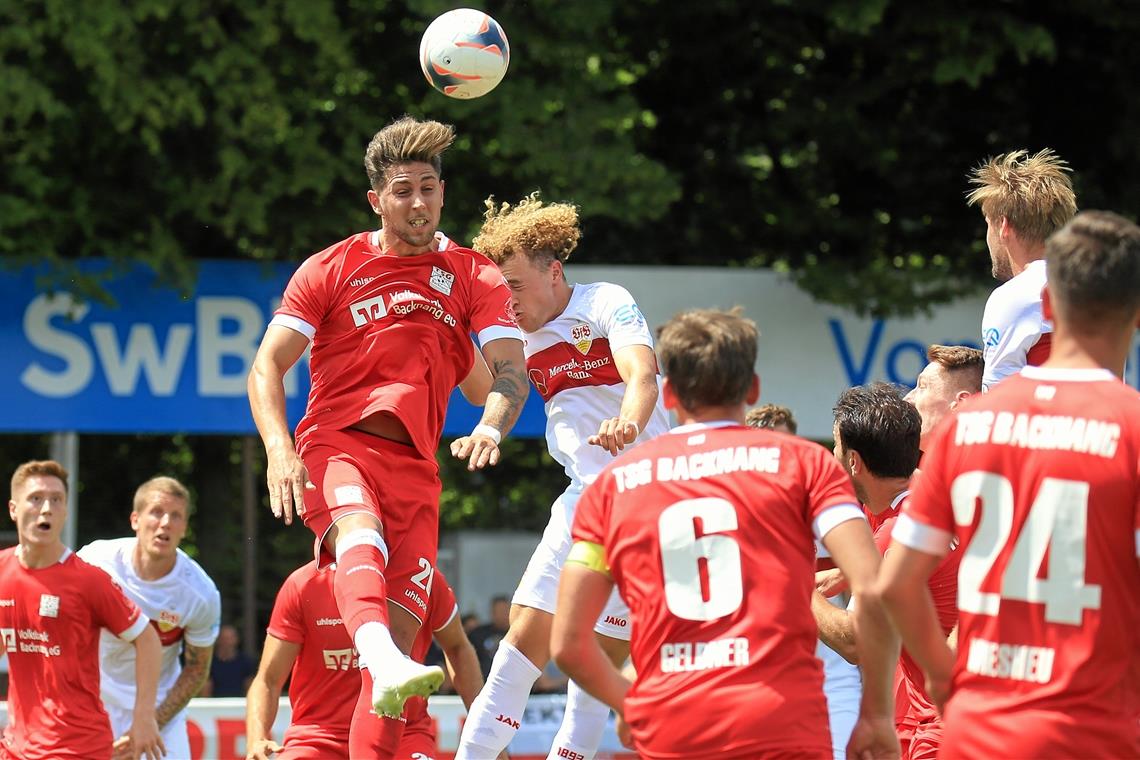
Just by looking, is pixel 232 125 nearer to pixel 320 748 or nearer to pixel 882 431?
pixel 320 748

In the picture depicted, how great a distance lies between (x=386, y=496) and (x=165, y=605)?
4465 millimetres

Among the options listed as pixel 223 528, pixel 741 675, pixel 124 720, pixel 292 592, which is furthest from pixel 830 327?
pixel 741 675

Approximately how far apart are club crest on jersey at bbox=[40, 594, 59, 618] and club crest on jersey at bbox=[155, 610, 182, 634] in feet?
4.72

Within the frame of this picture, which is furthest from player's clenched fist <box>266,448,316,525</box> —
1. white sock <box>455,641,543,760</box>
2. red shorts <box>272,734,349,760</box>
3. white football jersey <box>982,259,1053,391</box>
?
white football jersey <box>982,259,1053,391</box>

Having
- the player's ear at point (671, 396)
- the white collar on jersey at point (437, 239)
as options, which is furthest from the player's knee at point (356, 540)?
the player's ear at point (671, 396)

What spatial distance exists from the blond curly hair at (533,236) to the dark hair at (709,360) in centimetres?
294

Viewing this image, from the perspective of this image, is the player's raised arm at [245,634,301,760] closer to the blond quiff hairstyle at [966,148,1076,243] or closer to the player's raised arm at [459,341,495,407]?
the player's raised arm at [459,341,495,407]

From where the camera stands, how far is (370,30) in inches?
601

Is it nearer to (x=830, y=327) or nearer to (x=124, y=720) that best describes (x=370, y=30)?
(x=830, y=327)

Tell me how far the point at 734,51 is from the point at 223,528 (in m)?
7.32

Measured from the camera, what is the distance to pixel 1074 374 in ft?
12.0

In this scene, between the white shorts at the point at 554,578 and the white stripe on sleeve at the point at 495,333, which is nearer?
the white stripe on sleeve at the point at 495,333

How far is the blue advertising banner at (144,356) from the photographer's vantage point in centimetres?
1370

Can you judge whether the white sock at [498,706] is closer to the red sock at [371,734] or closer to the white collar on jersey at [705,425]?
the red sock at [371,734]
